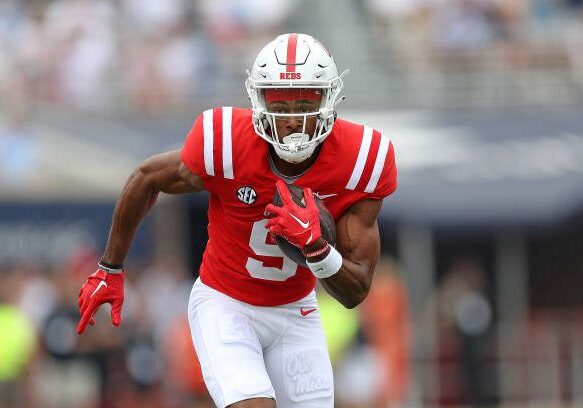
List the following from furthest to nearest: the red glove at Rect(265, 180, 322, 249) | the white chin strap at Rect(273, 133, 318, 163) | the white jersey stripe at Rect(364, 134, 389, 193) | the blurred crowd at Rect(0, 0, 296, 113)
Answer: the blurred crowd at Rect(0, 0, 296, 113)
the white jersey stripe at Rect(364, 134, 389, 193)
the white chin strap at Rect(273, 133, 318, 163)
the red glove at Rect(265, 180, 322, 249)

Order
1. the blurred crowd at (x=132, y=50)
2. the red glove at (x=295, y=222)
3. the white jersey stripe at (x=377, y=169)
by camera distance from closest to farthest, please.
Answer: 1. the red glove at (x=295, y=222)
2. the white jersey stripe at (x=377, y=169)
3. the blurred crowd at (x=132, y=50)

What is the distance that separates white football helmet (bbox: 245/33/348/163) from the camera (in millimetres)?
5883

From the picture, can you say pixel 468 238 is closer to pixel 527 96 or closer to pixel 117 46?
pixel 527 96

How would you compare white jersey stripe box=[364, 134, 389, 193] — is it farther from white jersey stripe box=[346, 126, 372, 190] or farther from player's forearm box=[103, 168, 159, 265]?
player's forearm box=[103, 168, 159, 265]

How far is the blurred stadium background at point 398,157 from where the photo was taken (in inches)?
530

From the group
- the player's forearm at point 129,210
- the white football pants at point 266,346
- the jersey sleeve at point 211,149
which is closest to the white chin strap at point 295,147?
the jersey sleeve at point 211,149

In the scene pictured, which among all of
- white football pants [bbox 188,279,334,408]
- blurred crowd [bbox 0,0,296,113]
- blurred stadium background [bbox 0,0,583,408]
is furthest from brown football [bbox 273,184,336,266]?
blurred crowd [bbox 0,0,296,113]

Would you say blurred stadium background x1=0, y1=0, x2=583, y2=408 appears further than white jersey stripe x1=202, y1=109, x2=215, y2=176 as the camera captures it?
Yes

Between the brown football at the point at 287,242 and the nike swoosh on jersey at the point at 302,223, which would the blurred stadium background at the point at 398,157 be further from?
the nike swoosh on jersey at the point at 302,223

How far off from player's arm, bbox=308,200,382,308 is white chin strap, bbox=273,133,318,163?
38cm

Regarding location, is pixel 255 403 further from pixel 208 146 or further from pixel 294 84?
pixel 294 84

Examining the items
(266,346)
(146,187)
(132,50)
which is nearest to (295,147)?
(146,187)

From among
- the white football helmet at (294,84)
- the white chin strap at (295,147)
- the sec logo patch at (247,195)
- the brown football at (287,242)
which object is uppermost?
the white football helmet at (294,84)

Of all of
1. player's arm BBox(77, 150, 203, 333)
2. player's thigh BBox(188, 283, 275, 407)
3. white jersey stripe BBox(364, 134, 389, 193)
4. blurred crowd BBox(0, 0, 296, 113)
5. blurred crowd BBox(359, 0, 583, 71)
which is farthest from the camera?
blurred crowd BBox(359, 0, 583, 71)
